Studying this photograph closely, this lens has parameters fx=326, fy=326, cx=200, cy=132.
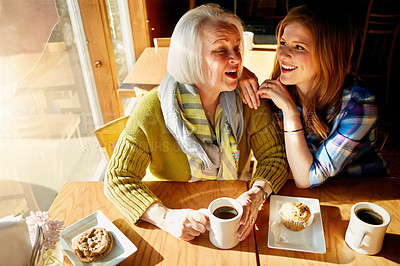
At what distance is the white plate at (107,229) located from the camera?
1045 mm

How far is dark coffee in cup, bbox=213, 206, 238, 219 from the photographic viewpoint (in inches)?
42.2

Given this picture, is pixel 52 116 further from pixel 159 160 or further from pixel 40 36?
pixel 159 160

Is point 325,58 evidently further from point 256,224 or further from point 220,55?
point 256,224

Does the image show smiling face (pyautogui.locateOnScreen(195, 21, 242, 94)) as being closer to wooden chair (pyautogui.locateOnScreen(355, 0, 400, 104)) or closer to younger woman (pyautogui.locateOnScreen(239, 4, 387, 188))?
younger woman (pyautogui.locateOnScreen(239, 4, 387, 188))

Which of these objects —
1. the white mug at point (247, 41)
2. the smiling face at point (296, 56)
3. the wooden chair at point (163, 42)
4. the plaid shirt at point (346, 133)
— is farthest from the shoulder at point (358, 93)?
the wooden chair at point (163, 42)

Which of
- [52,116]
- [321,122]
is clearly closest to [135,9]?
[52,116]

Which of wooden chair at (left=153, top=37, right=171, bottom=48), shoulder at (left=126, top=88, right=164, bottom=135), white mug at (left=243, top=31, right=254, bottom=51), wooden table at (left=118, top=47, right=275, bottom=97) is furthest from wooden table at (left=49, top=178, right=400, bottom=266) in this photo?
wooden chair at (left=153, top=37, right=171, bottom=48)

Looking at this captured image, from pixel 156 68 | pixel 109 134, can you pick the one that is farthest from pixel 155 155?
pixel 156 68

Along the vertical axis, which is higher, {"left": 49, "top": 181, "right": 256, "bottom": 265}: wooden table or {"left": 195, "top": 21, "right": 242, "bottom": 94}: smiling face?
{"left": 195, "top": 21, "right": 242, "bottom": 94}: smiling face

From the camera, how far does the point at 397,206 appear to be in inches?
48.5

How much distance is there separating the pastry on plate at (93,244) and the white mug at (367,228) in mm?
787

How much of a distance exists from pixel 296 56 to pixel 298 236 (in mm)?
721

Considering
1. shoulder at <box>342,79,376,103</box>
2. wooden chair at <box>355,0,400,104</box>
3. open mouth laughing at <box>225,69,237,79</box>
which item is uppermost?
open mouth laughing at <box>225,69,237,79</box>

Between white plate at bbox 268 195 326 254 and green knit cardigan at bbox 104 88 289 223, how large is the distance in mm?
162
